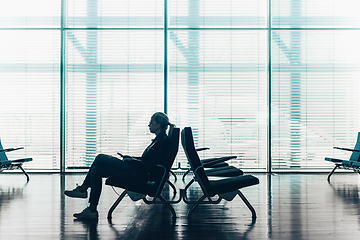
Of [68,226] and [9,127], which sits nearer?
[68,226]

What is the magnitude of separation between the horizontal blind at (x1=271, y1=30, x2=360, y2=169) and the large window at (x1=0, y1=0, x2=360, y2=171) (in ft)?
0.06

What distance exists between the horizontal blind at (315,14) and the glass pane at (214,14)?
0.29 metres

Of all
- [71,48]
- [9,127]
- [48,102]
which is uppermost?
[71,48]

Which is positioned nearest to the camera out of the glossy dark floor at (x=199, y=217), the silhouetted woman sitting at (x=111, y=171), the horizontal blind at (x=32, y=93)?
the glossy dark floor at (x=199, y=217)

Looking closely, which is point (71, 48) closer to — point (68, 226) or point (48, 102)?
point (48, 102)

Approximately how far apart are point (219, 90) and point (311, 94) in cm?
182

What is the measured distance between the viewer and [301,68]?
245 inches

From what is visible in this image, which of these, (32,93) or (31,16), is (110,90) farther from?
(31,16)

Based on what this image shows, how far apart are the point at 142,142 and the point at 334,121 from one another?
3.83 metres

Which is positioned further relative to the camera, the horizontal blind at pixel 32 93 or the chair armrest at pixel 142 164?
the horizontal blind at pixel 32 93

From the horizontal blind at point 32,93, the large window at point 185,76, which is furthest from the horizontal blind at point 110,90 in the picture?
the horizontal blind at point 32,93

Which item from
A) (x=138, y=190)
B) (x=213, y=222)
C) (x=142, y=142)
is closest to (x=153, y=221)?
(x=138, y=190)

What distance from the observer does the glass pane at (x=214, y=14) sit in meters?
6.22

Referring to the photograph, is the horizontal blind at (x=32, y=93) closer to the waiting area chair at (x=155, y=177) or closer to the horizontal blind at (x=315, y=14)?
the waiting area chair at (x=155, y=177)
